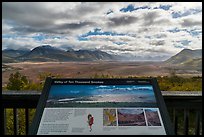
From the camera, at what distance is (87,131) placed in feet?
4.31

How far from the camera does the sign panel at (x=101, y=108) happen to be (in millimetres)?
1319

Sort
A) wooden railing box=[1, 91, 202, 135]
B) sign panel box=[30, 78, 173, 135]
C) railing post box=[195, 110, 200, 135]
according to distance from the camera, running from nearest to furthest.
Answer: sign panel box=[30, 78, 173, 135] → wooden railing box=[1, 91, 202, 135] → railing post box=[195, 110, 200, 135]

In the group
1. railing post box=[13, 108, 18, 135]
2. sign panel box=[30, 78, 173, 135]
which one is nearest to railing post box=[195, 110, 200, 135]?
sign panel box=[30, 78, 173, 135]

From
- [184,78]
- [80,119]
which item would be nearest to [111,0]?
[80,119]

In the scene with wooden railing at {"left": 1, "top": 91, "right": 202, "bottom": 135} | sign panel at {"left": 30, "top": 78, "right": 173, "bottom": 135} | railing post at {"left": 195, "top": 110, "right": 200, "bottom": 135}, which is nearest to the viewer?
sign panel at {"left": 30, "top": 78, "right": 173, "bottom": 135}

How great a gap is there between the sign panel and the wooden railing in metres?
0.52

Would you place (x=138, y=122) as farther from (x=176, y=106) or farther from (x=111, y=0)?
(x=176, y=106)

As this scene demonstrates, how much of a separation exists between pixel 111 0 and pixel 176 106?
941 mm

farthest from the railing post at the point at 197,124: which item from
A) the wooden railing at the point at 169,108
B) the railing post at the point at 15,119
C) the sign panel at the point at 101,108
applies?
the railing post at the point at 15,119

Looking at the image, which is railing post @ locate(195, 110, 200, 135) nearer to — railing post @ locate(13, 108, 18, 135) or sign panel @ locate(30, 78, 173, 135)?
sign panel @ locate(30, 78, 173, 135)

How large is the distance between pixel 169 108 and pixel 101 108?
807mm

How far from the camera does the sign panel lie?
1319 millimetres

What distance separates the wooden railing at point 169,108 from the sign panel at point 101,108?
524 millimetres

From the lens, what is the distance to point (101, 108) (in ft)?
4.64
